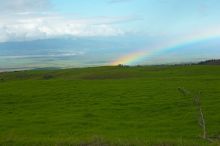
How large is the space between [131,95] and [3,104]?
950cm

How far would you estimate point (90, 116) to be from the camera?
24.3 m

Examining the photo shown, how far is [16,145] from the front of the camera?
16797 mm

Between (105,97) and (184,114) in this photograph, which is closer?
(184,114)

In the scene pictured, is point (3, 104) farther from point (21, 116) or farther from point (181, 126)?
point (181, 126)

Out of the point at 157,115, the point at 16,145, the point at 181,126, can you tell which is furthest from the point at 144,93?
the point at 16,145

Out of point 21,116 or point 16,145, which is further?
point 21,116

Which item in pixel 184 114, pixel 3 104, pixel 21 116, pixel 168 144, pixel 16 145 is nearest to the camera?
pixel 168 144

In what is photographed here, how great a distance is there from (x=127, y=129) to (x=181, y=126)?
2474 mm

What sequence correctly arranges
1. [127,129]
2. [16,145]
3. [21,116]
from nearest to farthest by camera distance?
[16,145], [127,129], [21,116]

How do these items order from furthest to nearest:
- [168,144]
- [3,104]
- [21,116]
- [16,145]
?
[3,104] < [21,116] < [16,145] < [168,144]

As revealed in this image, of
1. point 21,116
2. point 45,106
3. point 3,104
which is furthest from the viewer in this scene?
point 3,104

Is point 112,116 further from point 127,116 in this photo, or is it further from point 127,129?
point 127,129

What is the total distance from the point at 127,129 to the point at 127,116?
13.3 feet

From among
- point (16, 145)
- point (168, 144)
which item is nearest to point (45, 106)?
point (16, 145)
